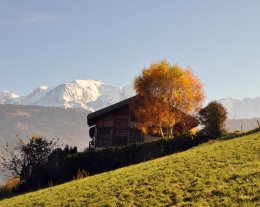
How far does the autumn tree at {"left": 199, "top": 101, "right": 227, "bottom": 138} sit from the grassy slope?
11380mm

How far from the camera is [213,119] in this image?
40.2 meters

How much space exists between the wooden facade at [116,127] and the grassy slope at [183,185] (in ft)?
92.2

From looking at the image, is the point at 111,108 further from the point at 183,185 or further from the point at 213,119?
the point at 183,185

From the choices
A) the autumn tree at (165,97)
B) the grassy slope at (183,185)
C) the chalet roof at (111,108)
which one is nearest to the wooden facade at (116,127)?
the chalet roof at (111,108)

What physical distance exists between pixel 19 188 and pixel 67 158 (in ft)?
19.8

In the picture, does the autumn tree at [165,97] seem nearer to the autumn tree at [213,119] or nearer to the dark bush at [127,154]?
the autumn tree at [213,119]

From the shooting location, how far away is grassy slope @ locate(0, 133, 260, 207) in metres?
17.4

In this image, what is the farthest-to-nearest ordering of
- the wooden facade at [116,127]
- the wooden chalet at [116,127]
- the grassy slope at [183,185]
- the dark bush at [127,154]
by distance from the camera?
the wooden facade at [116,127] < the wooden chalet at [116,127] < the dark bush at [127,154] < the grassy slope at [183,185]

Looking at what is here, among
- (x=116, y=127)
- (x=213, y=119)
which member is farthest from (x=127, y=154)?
(x=116, y=127)

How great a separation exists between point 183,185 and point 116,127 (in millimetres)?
37189

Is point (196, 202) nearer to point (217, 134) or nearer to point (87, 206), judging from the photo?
point (87, 206)

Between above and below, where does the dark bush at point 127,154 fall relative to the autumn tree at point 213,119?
below

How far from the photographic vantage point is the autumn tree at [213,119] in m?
39.8

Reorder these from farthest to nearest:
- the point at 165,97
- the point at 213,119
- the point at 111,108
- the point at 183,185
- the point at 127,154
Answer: the point at 111,108 → the point at 165,97 → the point at 213,119 → the point at 127,154 → the point at 183,185
